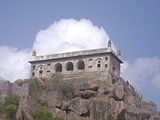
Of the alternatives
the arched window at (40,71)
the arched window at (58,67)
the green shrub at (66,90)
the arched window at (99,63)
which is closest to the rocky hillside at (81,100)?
the green shrub at (66,90)

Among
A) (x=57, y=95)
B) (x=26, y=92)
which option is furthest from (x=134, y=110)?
(x=26, y=92)

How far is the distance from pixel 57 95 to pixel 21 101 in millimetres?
8844

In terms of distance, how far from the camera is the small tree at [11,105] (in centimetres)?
9406

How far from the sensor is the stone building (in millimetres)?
115688

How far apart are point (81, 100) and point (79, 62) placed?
20.3 metres

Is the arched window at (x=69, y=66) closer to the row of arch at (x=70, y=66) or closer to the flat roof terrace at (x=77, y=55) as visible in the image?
the row of arch at (x=70, y=66)

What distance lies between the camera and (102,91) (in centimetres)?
10288

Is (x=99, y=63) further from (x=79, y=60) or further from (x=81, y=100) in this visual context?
(x=81, y=100)

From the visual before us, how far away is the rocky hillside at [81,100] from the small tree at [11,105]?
1169 millimetres

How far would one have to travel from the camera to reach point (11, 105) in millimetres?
94375

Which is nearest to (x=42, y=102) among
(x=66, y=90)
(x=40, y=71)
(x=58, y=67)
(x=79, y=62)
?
(x=66, y=90)

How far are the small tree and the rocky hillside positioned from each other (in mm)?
1169

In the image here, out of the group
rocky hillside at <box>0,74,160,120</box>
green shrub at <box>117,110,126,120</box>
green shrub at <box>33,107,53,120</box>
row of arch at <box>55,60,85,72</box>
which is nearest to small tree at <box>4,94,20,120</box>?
rocky hillside at <box>0,74,160,120</box>

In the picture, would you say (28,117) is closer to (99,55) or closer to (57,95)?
(57,95)
